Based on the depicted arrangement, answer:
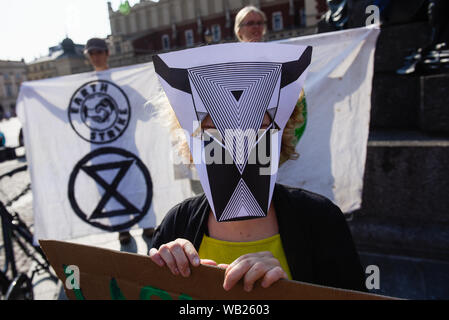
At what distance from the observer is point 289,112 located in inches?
41.9

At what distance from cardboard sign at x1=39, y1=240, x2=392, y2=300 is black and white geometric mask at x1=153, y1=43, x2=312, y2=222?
0.90ft

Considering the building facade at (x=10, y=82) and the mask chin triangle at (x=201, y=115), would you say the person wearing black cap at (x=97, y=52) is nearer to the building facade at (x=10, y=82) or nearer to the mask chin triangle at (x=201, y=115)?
the mask chin triangle at (x=201, y=115)

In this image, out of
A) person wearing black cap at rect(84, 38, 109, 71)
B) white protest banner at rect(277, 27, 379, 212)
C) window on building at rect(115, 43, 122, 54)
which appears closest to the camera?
white protest banner at rect(277, 27, 379, 212)

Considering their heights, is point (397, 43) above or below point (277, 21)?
below

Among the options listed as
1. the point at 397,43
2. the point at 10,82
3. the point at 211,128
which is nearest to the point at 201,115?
the point at 211,128

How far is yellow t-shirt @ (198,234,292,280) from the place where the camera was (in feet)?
3.36

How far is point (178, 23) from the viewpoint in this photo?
4059 centimetres

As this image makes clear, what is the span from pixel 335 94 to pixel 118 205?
205cm

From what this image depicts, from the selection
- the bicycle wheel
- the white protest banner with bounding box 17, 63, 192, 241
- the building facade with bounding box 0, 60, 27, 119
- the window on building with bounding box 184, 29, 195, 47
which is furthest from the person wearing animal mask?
the building facade with bounding box 0, 60, 27, 119

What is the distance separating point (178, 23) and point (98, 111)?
135ft

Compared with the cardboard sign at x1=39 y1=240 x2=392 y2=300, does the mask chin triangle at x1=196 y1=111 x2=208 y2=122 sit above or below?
above

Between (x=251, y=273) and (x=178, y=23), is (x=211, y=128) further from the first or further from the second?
(x=178, y=23)

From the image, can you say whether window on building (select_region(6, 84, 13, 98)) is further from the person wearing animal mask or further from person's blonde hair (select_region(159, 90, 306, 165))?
the person wearing animal mask

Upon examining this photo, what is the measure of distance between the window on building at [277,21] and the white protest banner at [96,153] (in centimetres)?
3492
